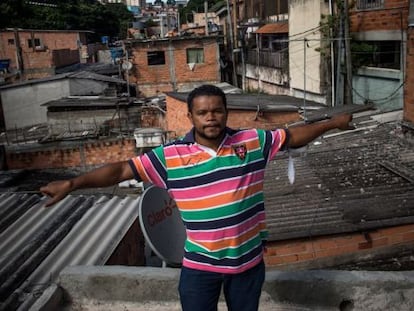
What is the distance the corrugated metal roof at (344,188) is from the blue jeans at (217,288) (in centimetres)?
232

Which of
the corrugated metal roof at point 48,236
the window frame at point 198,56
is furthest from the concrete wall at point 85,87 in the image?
the corrugated metal roof at point 48,236

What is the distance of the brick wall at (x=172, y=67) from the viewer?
26.5 metres

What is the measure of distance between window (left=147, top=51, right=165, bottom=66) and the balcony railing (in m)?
5.05

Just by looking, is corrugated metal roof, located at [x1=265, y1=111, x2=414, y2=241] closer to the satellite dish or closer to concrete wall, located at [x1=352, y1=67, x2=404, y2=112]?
the satellite dish

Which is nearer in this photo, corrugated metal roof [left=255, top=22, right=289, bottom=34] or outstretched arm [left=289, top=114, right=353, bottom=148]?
outstretched arm [left=289, top=114, right=353, bottom=148]

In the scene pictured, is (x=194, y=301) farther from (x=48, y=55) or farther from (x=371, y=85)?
(x=48, y=55)

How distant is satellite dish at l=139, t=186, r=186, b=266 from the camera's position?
2855 mm

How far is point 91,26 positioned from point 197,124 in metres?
58.0

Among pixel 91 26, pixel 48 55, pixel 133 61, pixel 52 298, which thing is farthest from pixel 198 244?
pixel 91 26

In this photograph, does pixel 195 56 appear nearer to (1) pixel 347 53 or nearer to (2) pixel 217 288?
(1) pixel 347 53

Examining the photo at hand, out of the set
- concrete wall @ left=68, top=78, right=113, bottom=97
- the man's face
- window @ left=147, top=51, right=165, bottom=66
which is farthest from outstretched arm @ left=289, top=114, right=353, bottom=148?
window @ left=147, top=51, right=165, bottom=66

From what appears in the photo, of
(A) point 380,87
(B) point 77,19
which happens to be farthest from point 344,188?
(B) point 77,19

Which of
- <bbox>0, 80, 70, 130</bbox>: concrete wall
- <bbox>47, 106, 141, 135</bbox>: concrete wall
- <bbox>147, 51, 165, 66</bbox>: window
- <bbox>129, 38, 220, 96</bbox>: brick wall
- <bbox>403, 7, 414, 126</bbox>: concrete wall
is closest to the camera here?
<bbox>403, 7, 414, 126</bbox>: concrete wall

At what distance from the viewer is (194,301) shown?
2.33 metres
